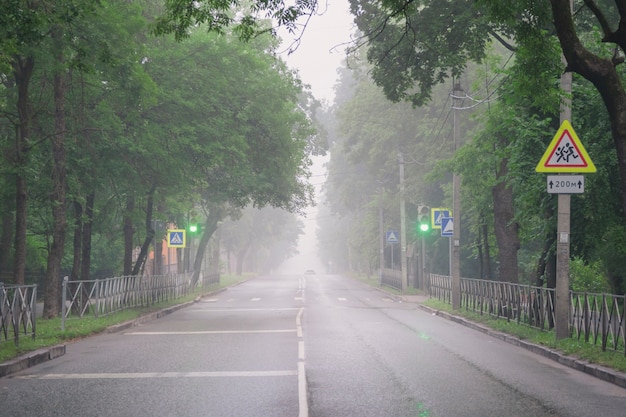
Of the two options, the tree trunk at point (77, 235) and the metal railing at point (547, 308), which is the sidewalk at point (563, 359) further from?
the tree trunk at point (77, 235)

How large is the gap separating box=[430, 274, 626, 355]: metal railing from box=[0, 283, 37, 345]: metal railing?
1035cm

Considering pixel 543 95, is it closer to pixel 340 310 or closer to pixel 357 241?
pixel 340 310

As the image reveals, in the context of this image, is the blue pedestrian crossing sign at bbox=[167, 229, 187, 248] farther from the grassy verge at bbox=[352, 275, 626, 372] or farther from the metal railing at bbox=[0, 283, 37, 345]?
the metal railing at bbox=[0, 283, 37, 345]

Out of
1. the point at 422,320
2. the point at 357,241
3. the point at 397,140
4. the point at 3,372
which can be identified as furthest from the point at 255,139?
the point at 357,241

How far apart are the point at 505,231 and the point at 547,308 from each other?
6.27 meters

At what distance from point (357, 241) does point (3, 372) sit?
2402 inches

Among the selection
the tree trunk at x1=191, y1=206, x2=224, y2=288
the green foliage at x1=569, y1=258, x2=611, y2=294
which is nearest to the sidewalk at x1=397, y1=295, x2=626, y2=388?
the green foliage at x1=569, y1=258, x2=611, y2=294

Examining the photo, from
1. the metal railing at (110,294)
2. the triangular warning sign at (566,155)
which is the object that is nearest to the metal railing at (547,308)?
the triangular warning sign at (566,155)

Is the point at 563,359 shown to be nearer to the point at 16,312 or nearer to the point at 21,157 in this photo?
the point at 16,312

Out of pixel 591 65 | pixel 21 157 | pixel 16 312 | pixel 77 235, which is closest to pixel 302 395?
pixel 591 65

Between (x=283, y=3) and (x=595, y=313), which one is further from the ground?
(x=283, y=3)

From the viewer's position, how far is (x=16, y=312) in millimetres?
13227

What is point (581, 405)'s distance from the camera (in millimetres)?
8508

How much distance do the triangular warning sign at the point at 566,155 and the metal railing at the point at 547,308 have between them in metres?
2.34
